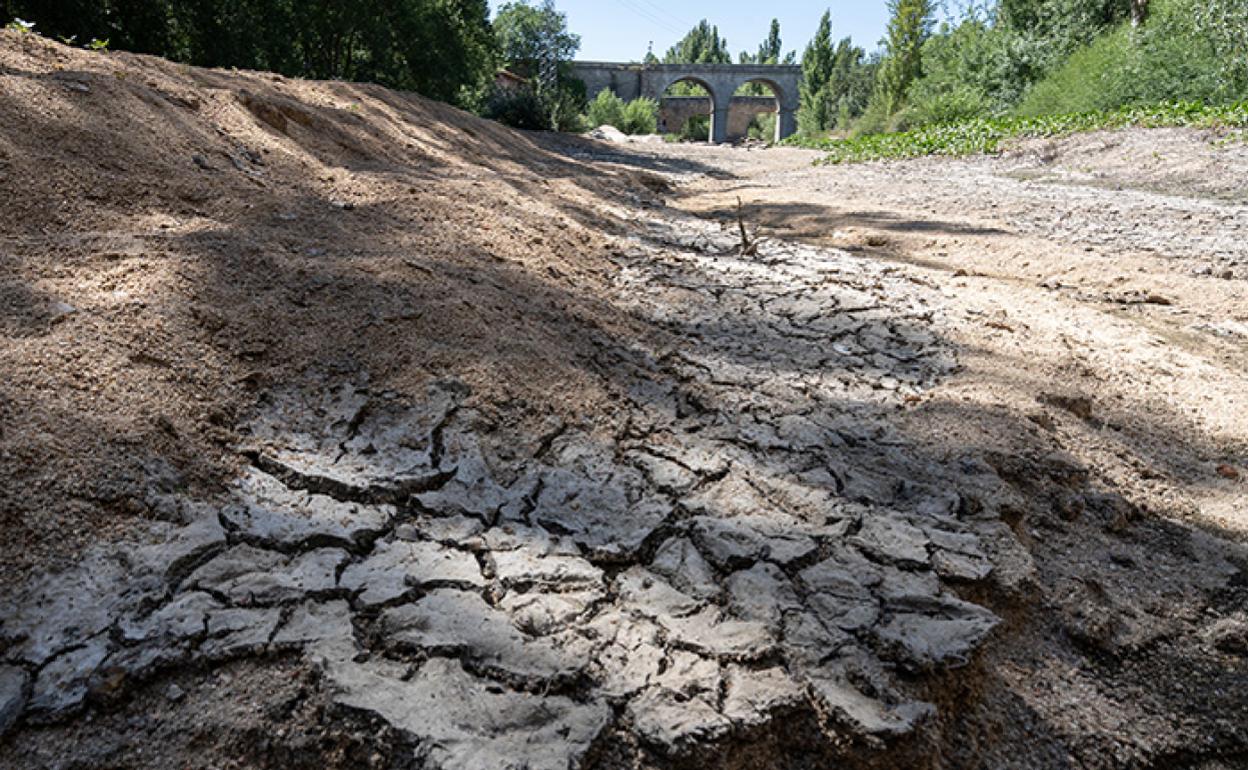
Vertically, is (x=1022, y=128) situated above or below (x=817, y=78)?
below

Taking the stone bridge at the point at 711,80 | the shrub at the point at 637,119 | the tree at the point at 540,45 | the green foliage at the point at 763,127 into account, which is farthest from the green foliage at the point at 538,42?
the green foliage at the point at 763,127

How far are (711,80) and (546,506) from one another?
4018cm

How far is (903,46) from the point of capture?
1051 inches

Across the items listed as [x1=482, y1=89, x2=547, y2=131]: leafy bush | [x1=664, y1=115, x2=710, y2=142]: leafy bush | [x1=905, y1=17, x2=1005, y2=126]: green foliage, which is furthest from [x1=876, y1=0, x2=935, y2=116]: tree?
[x1=664, y1=115, x2=710, y2=142]: leafy bush

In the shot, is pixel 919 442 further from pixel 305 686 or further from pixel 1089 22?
pixel 1089 22

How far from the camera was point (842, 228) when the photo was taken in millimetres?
5816

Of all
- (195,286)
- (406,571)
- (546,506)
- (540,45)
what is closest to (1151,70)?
(546,506)

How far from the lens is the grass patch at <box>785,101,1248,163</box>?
354 inches

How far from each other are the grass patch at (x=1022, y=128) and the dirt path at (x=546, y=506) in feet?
25.0

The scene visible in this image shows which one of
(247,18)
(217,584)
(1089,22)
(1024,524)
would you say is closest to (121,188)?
(217,584)

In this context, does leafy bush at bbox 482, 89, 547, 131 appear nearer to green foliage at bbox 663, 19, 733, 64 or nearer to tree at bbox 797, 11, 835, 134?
tree at bbox 797, 11, 835, 134

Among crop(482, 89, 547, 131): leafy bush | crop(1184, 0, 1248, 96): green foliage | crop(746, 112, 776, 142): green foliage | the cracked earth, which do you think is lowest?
the cracked earth

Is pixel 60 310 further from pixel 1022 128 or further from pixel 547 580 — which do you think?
pixel 1022 128

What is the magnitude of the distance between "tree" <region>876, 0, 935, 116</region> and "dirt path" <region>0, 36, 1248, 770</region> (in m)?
26.0
